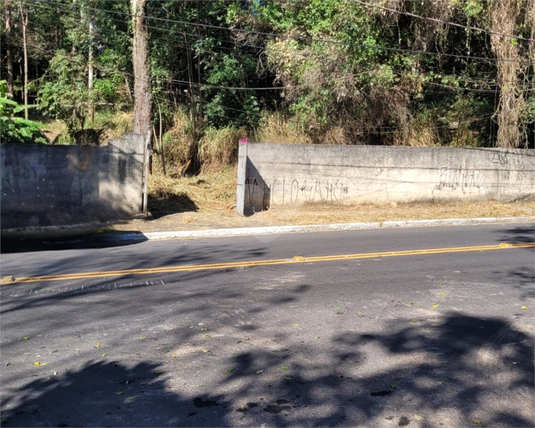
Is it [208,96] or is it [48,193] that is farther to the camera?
[208,96]

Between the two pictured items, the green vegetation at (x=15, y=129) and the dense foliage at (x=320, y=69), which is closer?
the green vegetation at (x=15, y=129)

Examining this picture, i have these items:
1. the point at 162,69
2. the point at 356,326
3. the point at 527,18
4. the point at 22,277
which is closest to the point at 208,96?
the point at 162,69

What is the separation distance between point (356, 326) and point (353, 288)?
1720mm

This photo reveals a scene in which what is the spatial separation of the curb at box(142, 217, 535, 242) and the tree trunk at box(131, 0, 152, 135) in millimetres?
4332

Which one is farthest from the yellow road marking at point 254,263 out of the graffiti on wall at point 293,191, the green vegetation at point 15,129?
the green vegetation at point 15,129

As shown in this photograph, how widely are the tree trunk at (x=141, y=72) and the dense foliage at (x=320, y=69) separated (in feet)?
5.00

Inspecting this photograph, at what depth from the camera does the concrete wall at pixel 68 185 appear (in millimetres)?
13695

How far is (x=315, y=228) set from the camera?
587 inches

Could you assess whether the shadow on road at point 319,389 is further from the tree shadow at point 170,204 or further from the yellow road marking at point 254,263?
the tree shadow at point 170,204

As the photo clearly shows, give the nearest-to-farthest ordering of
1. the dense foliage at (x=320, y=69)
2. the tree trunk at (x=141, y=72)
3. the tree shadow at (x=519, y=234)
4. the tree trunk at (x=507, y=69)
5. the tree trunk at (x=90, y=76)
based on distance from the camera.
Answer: the tree shadow at (x=519, y=234) → the tree trunk at (x=141, y=72) → the tree trunk at (x=507, y=69) → the dense foliage at (x=320, y=69) → the tree trunk at (x=90, y=76)

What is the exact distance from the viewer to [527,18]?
714 inches

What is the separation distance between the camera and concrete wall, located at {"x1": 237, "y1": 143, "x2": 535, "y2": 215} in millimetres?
16797

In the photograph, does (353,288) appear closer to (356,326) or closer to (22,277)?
A: (356,326)

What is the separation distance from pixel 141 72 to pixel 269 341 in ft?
41.5
